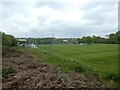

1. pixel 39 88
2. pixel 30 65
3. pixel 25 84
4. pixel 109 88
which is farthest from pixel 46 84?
pixel 30 65

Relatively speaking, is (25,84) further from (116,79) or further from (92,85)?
(116,79)

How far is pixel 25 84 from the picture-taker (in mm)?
8547

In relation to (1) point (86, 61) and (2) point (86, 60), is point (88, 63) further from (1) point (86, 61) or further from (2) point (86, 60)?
(2) point (86, 60)

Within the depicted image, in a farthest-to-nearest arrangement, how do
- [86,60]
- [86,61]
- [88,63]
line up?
[86,60] → [86,61] → [88,63]

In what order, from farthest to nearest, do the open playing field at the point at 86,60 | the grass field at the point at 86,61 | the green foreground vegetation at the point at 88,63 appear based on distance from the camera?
the open playing field at the point at 86,60
the grass field at the point at 86,61
the green foreground vegetation at the point at 88,63

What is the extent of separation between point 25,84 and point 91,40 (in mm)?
85630

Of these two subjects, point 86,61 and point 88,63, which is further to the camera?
point 86,61

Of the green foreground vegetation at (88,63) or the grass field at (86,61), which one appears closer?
the green foreground vegetation at (88,63)

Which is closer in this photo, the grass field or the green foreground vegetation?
the green foreground vegetation

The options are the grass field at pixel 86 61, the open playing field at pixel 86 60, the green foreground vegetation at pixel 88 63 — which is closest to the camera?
the green foreground vegetation at pixel 88 63

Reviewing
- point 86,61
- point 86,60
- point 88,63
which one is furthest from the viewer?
point 86,60

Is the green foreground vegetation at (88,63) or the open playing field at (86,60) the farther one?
the open playing field at (86,60)

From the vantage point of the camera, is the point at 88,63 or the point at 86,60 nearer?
the point at 88,63

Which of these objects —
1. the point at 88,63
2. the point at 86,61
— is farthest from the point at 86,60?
the point at 88,63
